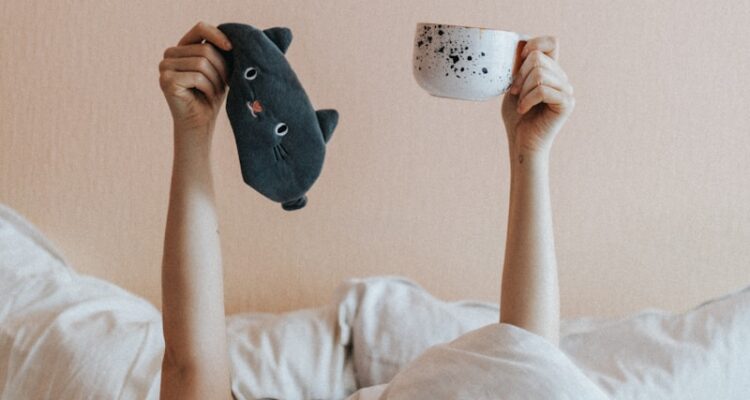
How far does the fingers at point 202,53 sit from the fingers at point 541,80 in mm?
335

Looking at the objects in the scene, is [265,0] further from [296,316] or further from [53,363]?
[53,363]

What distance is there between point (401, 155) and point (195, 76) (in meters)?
0.57

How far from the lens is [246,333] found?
1252 millimetres

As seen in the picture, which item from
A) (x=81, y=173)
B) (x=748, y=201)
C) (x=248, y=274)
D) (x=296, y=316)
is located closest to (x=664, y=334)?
(x=748, y=201)

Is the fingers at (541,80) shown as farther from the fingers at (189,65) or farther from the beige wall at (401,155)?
the beige wall at (401,155)

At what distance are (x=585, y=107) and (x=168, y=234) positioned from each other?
2.53ft

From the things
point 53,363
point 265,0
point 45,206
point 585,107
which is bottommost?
point 53,363

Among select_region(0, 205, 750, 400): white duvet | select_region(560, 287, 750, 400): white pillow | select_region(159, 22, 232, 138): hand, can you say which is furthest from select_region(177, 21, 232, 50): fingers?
select_region(560, 287, 750, 400): white pillow

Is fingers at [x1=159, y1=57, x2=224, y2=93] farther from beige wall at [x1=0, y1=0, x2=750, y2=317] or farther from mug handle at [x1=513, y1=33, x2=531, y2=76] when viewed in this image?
beige wall at [x1=0, y1=0, x2=750, y2=317]

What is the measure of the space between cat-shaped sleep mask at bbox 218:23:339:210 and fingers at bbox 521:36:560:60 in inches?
9.6

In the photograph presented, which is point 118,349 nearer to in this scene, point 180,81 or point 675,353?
point 180,81

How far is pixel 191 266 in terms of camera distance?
98 centimetres

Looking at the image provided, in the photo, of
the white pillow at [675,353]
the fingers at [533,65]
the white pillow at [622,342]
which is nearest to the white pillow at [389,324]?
the white pillow at [622,342]

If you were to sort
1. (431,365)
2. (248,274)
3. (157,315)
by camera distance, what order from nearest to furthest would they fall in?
(431,365)
(157,315)
(248,274)
